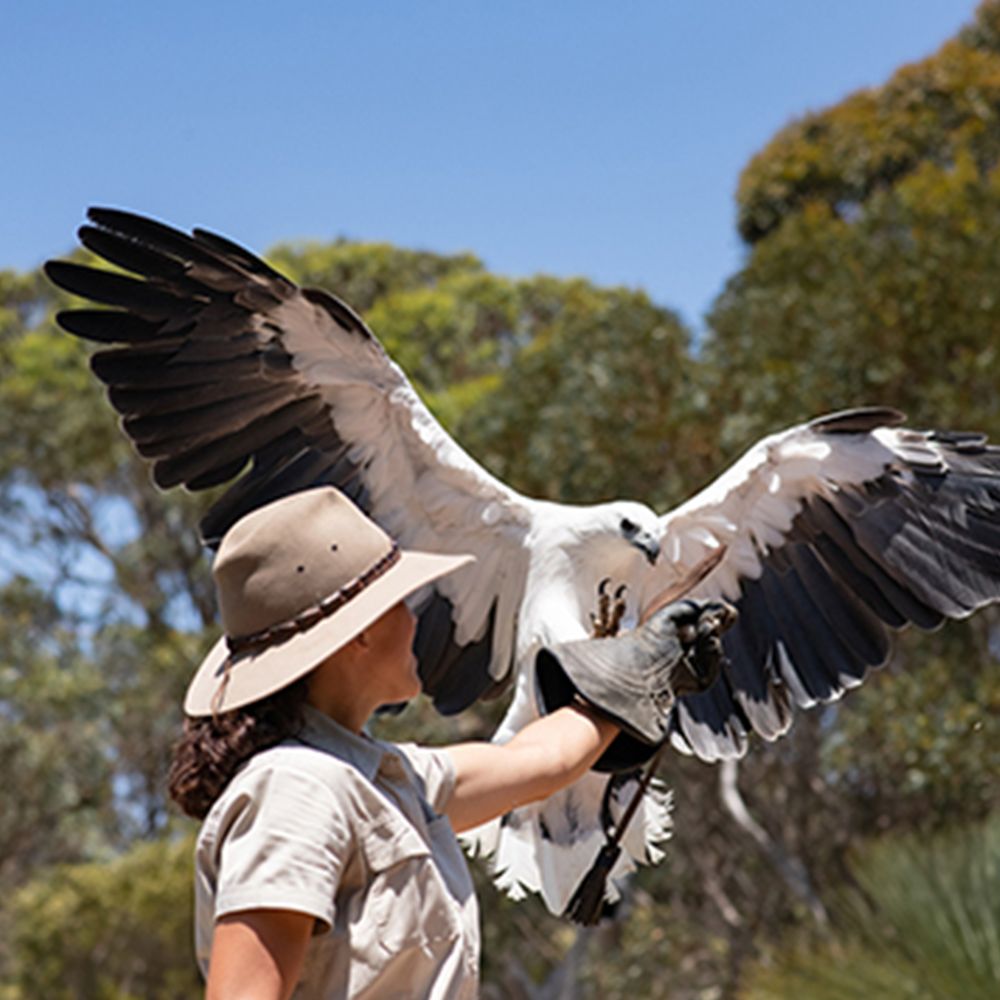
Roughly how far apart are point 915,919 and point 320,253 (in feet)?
42.9

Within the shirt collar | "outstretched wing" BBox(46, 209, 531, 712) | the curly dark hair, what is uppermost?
"outstretched wing" BBox(46, 209, 531, 712)

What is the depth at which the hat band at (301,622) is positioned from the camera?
1.68 metres

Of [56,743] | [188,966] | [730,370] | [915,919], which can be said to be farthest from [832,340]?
[56,743]

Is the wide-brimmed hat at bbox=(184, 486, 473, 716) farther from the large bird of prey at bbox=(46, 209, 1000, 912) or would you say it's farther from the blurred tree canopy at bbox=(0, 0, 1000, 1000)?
the blurred tree canopy at bbox=(0, 0, 1000, 1000)

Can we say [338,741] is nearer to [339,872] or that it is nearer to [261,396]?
[339,872]

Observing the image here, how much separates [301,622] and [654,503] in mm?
8343

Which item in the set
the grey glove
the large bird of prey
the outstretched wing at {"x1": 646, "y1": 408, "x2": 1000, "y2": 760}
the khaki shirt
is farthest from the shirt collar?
the outstretched wing at {"x1": 646, "y1": 408, "x2": 1000, "y2": 760}

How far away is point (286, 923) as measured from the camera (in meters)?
1.53

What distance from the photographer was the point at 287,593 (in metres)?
1.68

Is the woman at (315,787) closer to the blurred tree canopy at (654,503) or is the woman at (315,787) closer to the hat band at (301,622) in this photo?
the hat band at (301,622)

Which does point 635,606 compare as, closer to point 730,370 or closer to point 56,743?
point 730,370

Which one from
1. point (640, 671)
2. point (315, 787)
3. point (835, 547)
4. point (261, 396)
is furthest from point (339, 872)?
point (835, 547)

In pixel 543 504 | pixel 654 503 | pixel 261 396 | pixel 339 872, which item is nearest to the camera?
pixel 339 872

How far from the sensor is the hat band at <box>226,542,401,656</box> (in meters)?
1.68
